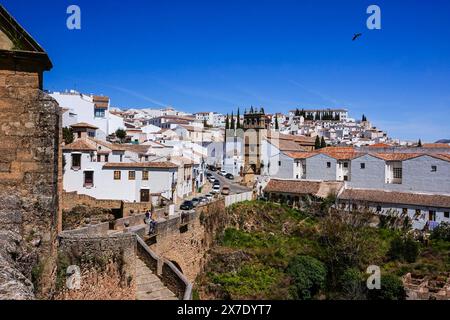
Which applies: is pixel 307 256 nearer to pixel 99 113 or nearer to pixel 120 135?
pixel 120 135

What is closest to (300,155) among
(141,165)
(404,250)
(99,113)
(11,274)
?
(404,250)

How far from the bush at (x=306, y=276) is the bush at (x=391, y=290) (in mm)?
3227

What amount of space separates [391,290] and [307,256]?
5.60 meters

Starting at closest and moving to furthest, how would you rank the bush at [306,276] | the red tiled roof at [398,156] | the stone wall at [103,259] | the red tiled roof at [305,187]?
the stone wall at [103,259] → the bush at [306,276] → the red tiled roof at [398,156] → the red tiled roof at [305,187]

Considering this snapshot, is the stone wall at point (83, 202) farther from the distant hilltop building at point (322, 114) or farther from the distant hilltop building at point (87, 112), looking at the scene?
the distant hilltop building at point (322, 114)

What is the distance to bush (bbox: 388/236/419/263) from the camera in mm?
28736

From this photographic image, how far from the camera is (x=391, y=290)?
23594 millimetres

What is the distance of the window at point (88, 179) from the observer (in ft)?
92.0

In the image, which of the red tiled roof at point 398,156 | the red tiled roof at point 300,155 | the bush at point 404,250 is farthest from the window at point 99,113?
the bush at point 404,250

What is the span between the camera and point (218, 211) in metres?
28.0

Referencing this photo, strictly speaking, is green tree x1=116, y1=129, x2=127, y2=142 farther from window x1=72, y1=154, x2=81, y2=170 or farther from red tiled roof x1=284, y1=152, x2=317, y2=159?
window x1=72, y1=154, x2=81, y2=170

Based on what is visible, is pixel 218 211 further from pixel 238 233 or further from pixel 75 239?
pixel 75 239

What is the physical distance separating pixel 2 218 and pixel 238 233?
23989 millimetres
